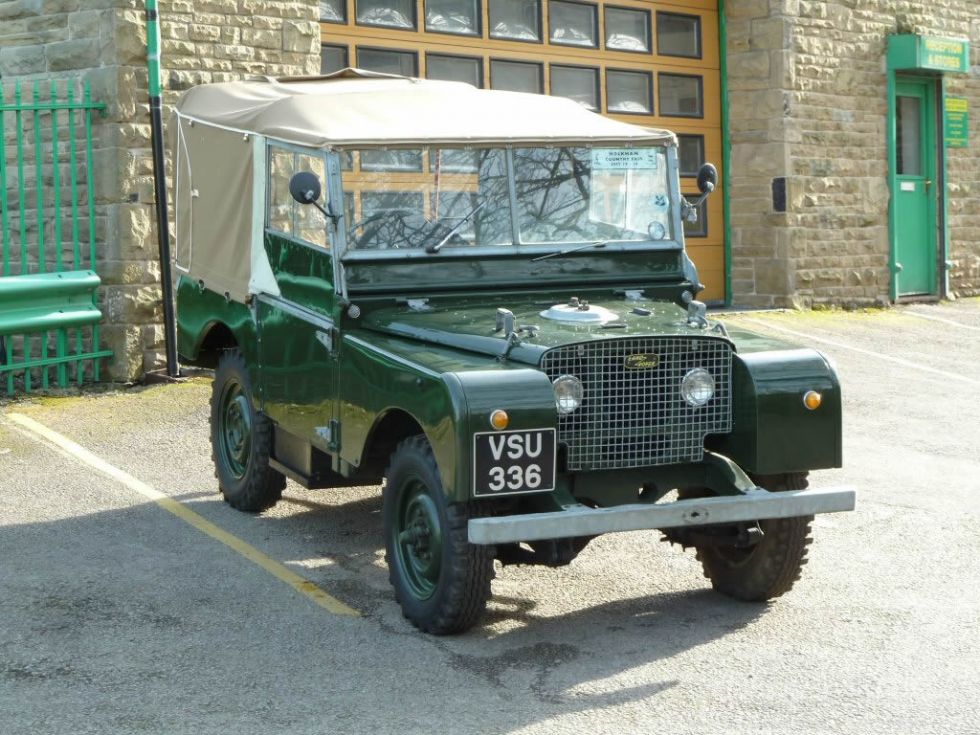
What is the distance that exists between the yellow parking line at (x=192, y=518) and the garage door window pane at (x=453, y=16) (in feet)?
17.2

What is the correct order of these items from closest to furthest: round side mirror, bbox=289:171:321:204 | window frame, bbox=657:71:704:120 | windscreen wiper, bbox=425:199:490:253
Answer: round side mirror, bbox=289:171:321:204, windscreen wiper, bbox=425:199:490:253, window frame, bbox=657:71:704:120

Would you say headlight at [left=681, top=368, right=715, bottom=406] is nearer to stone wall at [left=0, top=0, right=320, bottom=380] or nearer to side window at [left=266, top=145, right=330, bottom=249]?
side window at [left=266, top=145, right=330, bottom=249]

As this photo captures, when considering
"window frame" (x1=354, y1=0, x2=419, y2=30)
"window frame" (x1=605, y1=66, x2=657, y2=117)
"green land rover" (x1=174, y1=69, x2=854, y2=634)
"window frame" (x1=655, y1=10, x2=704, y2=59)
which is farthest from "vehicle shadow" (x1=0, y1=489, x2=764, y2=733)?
"window frame" (x1=655, y1=10, x2=704, y2=59)

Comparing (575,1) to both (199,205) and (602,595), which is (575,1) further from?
(602,595)

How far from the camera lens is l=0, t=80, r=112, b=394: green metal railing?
10.5 meters

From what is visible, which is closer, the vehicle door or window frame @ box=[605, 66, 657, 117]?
the vehicle door

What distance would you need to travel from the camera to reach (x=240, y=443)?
7648mm

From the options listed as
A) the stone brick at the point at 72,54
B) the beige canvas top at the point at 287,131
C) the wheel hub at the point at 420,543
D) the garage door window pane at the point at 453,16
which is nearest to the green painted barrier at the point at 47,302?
the stone brick at the point at 72,54

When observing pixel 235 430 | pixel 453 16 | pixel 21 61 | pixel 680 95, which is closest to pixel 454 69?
pixel 453 16

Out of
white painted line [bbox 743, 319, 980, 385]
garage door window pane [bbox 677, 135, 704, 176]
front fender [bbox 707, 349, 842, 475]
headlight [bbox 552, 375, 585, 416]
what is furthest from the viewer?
garage door window pane [bbox 677, 135, 704, 176]

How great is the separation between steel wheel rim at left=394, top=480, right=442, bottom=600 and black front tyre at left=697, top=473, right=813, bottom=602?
1.14 metres

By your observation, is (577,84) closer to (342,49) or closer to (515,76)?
(515,76)

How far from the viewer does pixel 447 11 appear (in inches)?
509

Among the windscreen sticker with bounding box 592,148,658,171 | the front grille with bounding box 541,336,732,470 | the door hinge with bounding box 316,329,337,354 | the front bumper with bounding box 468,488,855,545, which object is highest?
the windscreen sticker with bounding box 592,148,658,171
